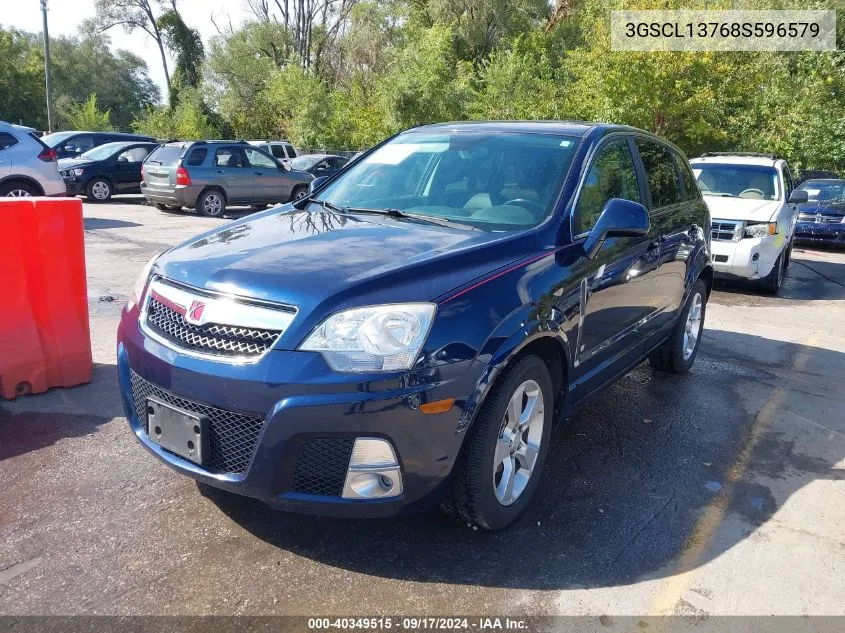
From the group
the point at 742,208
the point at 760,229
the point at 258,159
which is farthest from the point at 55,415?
the point at 258,159

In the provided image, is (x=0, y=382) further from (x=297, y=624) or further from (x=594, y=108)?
(x=594, y=108)

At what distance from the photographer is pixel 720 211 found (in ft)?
31.2

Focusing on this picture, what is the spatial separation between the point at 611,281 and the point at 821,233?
1282 centimetres

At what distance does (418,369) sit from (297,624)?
100 cm

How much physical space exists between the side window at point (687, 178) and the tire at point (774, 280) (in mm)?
4295

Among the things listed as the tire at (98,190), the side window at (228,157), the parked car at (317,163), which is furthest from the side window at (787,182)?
the tire at (98,190)

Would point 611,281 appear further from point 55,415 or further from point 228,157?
point 228,157

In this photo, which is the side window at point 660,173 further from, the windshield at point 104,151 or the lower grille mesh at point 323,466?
the windshield at point 104,151

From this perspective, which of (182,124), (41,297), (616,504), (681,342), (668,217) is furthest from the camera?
(182,124)

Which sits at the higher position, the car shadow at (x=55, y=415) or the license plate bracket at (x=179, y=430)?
the license plate bracket at (x=179, y=430)

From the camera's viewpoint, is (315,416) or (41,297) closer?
(315,416)

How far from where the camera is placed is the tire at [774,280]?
9555 mm

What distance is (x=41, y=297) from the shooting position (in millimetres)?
4648

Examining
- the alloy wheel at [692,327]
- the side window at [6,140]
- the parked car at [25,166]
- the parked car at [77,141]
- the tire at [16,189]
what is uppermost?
the parked car at [77,141]
